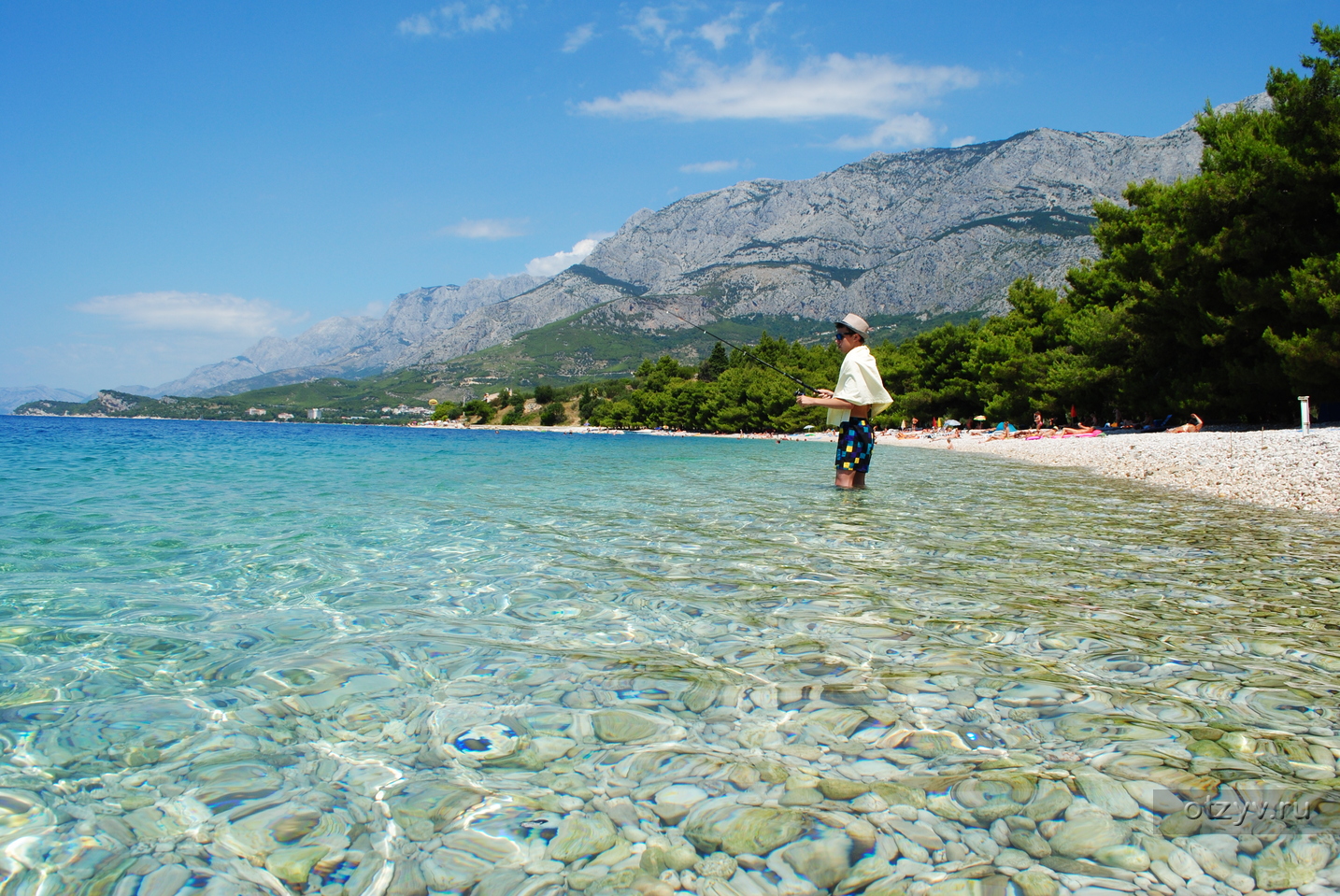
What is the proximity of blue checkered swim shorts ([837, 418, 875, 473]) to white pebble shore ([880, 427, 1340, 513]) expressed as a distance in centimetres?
672

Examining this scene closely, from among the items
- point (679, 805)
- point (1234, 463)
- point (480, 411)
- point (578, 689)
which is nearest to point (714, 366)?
point (480, 411)

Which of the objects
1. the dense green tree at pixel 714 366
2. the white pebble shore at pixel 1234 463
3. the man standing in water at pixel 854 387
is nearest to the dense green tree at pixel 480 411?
the dense green tree at pixel 714 366

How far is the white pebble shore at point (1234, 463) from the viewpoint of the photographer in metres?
13.3

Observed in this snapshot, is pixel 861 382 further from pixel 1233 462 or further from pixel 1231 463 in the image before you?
pixel 1233 462

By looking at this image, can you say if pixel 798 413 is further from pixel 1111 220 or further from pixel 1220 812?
pixel 1220 812

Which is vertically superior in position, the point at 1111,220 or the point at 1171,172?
the point at 1171,172

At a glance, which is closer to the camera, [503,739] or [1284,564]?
[503,739]

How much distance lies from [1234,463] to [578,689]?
1996 cm

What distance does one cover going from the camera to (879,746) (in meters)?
2.95

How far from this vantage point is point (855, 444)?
42.8 ft

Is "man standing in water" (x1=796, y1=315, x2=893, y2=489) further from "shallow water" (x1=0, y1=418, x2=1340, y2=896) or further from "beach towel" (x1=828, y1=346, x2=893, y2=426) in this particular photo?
"shallow water" (x1=0, y1=418, x2=1340, y2=896)

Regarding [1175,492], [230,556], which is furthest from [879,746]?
[1175,492]

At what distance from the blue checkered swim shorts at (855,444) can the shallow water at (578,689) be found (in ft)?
15.0

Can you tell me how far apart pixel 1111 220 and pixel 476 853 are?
153ft
